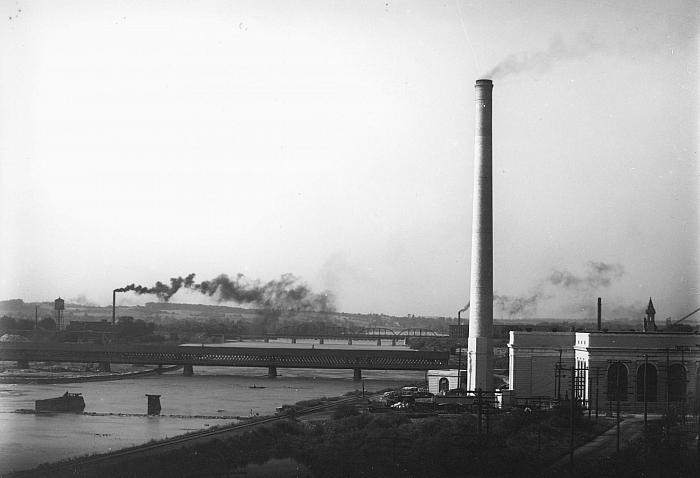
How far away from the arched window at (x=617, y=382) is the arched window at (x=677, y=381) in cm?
180

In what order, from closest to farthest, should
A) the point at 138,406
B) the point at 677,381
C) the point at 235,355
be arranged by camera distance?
the point at 677,381
the point at 138,406
the point at 235,355

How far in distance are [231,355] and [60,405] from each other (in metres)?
34.9

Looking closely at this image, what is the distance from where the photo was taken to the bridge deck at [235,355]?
8012cm

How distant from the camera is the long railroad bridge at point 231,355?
3152 inches

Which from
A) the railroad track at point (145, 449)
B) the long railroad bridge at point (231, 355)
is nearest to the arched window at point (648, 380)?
the railroad track at point (145, 449)

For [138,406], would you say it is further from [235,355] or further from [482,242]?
[235,355]

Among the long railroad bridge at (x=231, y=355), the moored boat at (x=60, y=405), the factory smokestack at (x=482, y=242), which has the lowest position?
the moored boat at (x=60, y=405)

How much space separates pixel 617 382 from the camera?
143 ft

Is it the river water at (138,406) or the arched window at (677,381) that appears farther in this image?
the arched window at (677,381)

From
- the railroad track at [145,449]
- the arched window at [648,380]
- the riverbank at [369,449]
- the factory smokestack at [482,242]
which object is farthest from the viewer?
the factory smokestack at [482,242]

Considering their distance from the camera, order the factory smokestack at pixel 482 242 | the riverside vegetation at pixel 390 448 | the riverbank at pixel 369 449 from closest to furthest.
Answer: the riverbank at pixel 369 449 → the riverside vegetation at pixel 390 448 → the factory smokestack at pixel 482 242

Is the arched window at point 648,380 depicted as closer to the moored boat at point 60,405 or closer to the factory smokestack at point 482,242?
the factory smokestack at point 482,242

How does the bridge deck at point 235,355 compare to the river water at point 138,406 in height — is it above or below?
above

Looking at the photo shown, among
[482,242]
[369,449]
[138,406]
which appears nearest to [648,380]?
[482,242]
